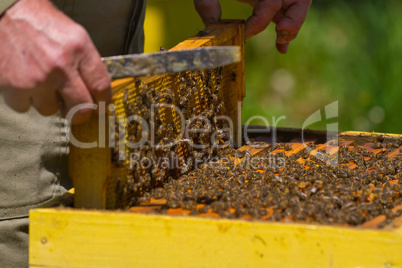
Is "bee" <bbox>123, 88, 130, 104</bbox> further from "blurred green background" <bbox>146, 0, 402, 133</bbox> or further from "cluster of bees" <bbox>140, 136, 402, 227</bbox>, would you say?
"blurred green background" <bbox>146, 0, 402, 133</bbox>

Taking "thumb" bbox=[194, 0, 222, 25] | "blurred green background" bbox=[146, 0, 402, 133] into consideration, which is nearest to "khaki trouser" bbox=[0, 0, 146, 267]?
"thumb" bbox=[194, 0, 222, 25]

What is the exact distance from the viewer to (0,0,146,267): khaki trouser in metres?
2.99

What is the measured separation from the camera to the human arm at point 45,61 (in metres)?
1.90

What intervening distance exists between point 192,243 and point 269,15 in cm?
201

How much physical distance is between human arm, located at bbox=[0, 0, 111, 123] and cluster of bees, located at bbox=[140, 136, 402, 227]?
1.72 feet

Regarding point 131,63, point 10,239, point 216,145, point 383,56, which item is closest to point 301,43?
point 383,56

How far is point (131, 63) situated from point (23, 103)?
0.38 meters

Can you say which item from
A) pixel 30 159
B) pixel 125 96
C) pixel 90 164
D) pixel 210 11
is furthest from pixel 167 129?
pixel 210 11

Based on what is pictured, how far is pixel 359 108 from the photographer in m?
6.94

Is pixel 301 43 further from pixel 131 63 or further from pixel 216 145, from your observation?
pixel 131 63

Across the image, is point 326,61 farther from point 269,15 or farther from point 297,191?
point 297,191

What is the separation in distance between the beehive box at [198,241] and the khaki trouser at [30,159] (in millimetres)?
975

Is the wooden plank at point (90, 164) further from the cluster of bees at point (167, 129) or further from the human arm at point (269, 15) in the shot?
the human arm at point (269, 15)

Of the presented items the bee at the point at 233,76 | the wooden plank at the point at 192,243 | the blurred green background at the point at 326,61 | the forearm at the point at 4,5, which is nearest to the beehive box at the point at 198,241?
the wooden plank at the point at 192,243
